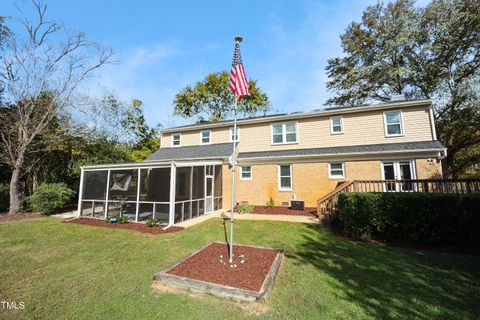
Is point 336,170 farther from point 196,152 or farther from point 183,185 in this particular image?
point 196,152

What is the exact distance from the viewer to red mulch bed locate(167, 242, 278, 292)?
14.1 ft

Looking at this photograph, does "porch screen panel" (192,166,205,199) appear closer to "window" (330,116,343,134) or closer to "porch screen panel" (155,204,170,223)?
"porch screen panel" (155,204,170,223)

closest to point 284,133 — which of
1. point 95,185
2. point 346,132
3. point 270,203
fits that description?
point 346,132

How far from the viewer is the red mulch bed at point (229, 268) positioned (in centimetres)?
429

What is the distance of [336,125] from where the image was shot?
14312 millimetres

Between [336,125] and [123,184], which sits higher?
[336,125]

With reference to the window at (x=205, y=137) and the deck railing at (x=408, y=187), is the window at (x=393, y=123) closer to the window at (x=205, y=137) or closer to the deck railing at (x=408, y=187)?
the deck railing at (x=408, y=187)

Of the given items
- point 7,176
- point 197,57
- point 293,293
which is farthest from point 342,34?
point 7,176

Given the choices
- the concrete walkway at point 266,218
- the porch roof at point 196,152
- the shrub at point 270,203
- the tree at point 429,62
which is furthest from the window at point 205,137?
the tree at point 429,62

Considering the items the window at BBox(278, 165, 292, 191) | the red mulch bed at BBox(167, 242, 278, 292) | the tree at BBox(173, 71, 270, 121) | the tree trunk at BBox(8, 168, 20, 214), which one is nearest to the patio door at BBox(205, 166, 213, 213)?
the window at BBox(278, 165, 292, 191)

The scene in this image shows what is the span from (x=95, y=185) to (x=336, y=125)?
52.0 feet

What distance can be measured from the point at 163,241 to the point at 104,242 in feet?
6.83

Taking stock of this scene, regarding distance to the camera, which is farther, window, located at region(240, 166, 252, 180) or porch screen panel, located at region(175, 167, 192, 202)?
window, located at region(240, 166, 252, 180)

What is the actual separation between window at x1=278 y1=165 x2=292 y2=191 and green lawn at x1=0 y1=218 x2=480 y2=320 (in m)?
6.41
